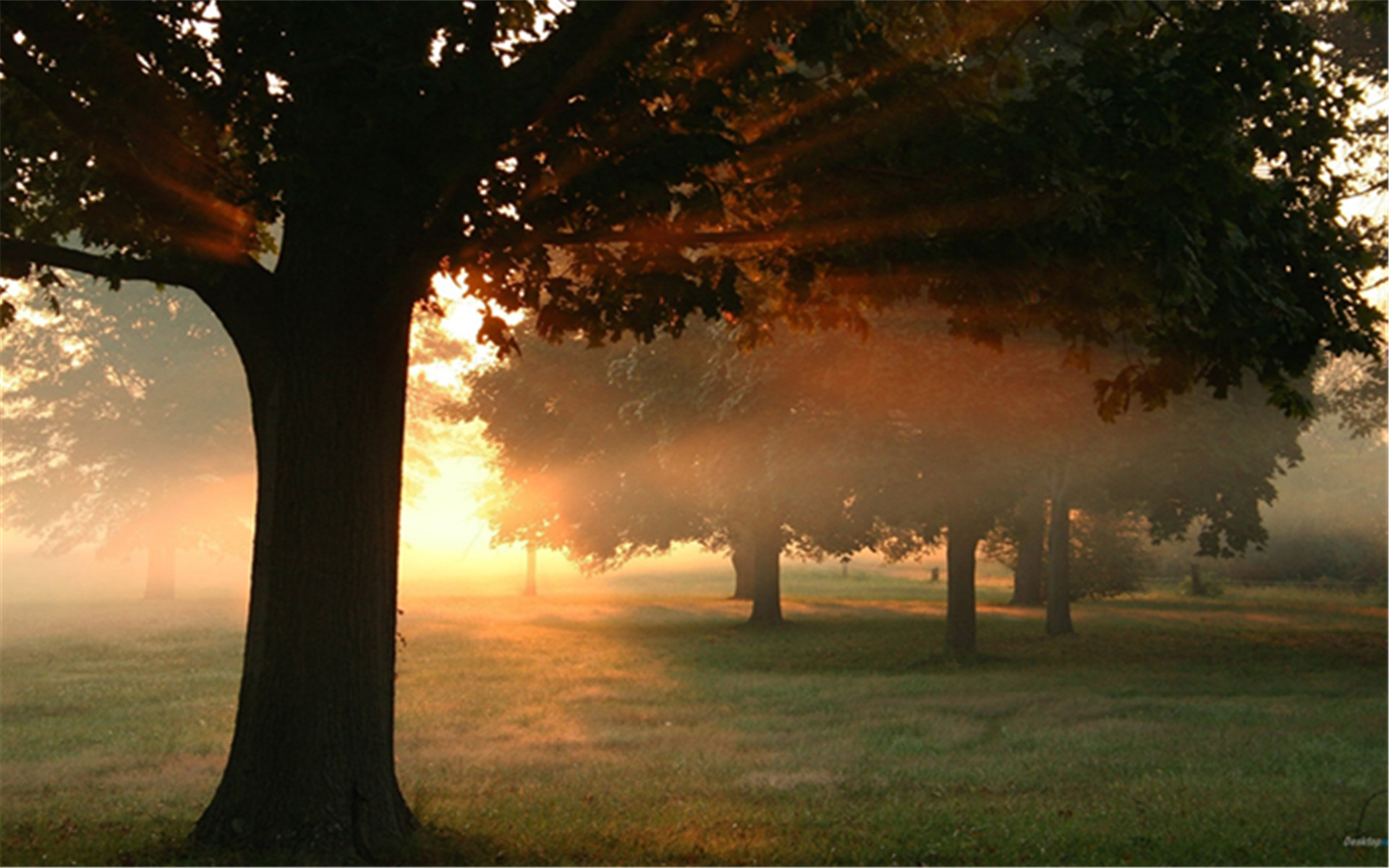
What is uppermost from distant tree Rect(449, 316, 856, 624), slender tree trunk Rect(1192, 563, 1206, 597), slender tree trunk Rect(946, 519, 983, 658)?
distant tree Rect(449, 316, 856, 624)

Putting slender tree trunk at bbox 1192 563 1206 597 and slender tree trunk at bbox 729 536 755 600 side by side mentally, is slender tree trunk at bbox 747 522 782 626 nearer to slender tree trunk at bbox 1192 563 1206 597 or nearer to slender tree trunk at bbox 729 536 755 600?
slender tree trunk at bbox 729 536 755 600

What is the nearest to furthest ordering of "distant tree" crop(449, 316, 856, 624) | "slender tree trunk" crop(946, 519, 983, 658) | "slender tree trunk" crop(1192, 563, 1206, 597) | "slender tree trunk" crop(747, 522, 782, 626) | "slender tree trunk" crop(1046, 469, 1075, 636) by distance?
"distant tree" crop(449, 316, 856, 624), "slender tree trunk" crop(946, 519, 983, 658), "slender tree trunk" crop(1046, 469, 1075, 636), "slender tree trunk" crop(747, 522, 782, 626), "slender tree trunk" crop(1192, 563, 1206, 597)

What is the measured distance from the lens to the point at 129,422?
4534cm

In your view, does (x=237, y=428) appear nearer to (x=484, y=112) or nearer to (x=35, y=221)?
(x=35, y=221)

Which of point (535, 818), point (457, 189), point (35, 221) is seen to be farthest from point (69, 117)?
point (535, 818)

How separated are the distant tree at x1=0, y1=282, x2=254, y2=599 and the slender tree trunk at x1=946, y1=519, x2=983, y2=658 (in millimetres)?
30386

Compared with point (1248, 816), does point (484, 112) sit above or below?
above

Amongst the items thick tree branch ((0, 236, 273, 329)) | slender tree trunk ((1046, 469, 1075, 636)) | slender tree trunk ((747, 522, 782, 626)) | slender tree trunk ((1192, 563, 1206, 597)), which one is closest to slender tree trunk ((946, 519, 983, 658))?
slender tree trunk ((1046, 469, 1075, 636))

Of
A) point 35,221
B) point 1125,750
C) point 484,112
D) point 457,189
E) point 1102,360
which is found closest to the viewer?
point 484,112

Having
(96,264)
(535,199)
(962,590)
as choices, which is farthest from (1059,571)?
(96,264)

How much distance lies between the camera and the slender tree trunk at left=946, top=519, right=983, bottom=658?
24766mm

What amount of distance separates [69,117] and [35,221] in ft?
5.94

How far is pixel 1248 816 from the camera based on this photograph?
10.2m

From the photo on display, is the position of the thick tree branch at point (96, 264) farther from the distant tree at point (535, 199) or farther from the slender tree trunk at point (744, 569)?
the slender tree trunk at point (744, 569)
